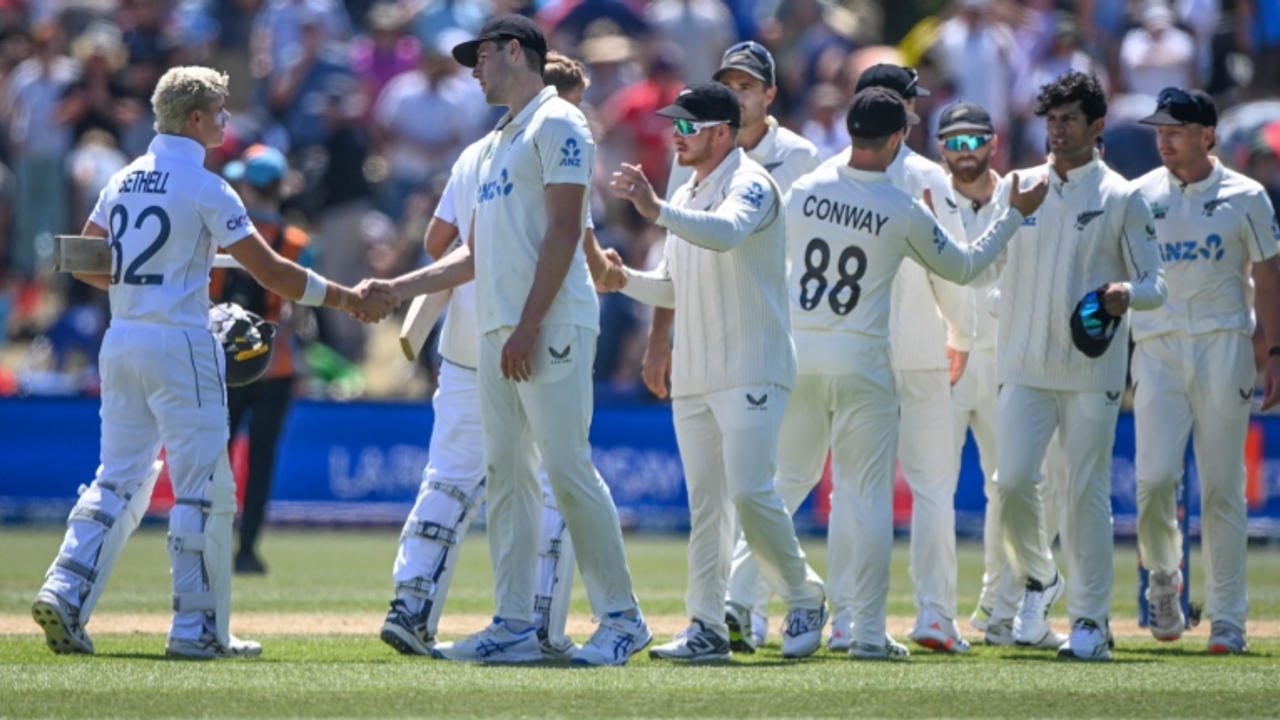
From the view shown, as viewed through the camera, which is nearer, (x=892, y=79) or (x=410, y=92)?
(x=892, y=79)

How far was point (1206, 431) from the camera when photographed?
10891 mm

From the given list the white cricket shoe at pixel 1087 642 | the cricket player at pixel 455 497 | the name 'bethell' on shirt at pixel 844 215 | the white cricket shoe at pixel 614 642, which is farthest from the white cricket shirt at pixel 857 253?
the white cricket shoe at pixel 1087 642

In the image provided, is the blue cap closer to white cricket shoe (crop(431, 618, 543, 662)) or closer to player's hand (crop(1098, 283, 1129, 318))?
white cricket shoe (crop(431, 618, 543, 662))

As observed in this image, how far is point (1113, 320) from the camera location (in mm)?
9914

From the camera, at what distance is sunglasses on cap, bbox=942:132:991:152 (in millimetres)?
11062

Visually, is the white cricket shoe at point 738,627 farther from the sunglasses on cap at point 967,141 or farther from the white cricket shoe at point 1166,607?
the sunglasses on cap at point 967,141

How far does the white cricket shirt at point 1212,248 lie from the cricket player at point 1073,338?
2.59 ft

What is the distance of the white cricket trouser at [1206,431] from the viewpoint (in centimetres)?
1082

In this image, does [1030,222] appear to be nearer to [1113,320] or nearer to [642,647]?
[1113,320]

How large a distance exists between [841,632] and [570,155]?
2928mm

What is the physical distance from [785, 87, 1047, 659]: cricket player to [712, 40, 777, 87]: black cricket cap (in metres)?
1.18

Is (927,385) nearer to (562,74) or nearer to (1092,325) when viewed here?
(1092,325)

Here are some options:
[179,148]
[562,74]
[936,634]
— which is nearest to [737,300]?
[562,74]

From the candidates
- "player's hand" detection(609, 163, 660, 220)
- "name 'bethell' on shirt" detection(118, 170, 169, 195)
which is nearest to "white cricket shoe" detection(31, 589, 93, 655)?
"name 'bethell' on shirt" detection(118, 170, 169, 195)
